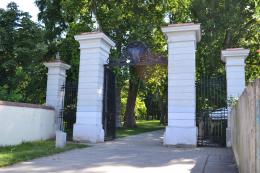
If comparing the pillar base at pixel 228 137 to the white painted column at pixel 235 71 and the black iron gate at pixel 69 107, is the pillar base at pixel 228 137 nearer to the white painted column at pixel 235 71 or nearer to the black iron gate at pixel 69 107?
the white painted column at pixel 235 71

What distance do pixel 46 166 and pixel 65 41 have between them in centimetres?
1600

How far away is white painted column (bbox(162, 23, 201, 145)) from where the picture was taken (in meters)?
12.4

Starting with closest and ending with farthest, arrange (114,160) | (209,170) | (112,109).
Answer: (209,170) < (114,160) < (112,109)

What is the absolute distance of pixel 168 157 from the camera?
9695 millimetres

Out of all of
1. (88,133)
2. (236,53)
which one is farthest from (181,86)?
(88,133)

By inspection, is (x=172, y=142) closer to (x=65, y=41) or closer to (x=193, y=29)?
(x=193, y=29)

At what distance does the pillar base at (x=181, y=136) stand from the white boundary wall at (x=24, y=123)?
4940mm

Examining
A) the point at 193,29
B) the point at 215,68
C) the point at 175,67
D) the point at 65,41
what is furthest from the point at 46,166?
the point at 215,68

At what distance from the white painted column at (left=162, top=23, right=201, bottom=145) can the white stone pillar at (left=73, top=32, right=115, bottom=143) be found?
9.44 feet

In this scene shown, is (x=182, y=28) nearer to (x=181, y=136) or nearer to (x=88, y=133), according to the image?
(x=181, y=136)

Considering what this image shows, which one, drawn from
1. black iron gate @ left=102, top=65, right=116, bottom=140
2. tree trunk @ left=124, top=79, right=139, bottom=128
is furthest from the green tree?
tree trunk @ left=124, top=79, right=139, bottom=128

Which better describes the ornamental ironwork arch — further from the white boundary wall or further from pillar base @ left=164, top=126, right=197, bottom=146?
the white boundary wall

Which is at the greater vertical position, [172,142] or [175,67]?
[175,67]

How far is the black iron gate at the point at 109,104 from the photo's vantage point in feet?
47.3
